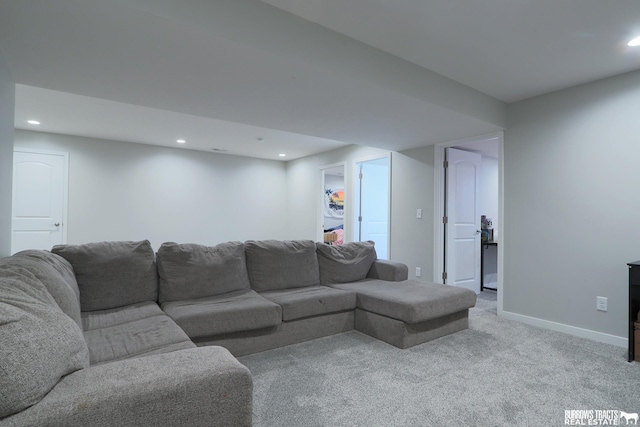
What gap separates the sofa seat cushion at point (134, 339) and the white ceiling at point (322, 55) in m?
1.70

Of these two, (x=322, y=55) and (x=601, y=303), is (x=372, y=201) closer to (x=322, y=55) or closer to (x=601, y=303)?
(x=601, y=303)

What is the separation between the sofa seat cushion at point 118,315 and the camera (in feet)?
6.97

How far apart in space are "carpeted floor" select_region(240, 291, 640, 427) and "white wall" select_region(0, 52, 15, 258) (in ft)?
6.46

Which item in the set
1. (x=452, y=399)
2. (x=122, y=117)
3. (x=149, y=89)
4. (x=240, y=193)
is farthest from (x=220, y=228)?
(x=452, y=399)

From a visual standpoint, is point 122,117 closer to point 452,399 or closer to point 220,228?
point 220,228

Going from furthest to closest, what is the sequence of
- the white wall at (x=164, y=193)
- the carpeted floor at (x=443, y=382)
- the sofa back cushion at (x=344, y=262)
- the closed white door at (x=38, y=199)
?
the white wall at (x=164, y=193) < the closed white door at (x=38, y=199) < the sofa back cushion at (x=344, y=262) < the carpeted floor at (x=443, y=382)

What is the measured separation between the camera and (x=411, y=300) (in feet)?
9.16

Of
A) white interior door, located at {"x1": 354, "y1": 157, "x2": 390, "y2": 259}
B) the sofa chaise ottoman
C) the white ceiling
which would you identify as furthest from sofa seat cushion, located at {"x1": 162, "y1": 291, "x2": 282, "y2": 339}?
white interior door, located at {"x1": 354, "y1": 157, "x2": 390, "y2": 259}

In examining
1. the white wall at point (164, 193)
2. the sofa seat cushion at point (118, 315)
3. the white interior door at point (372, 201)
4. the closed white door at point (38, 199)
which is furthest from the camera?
the white interior door at point (372, 201)

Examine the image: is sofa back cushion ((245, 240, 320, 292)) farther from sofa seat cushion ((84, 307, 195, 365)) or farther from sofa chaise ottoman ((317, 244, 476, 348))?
sofa seat cushion ((84, 307, 195, 365))

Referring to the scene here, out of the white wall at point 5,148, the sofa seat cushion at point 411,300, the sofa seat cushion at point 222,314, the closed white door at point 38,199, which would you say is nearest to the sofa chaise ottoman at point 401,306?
the sofa seat cushion at point 411,300

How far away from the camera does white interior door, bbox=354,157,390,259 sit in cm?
575

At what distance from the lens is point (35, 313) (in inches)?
42.4

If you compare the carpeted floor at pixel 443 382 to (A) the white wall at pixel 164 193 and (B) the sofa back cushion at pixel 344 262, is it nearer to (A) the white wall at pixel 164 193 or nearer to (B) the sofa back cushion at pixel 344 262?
(B) the sofa back cushion at pixel 344 262
